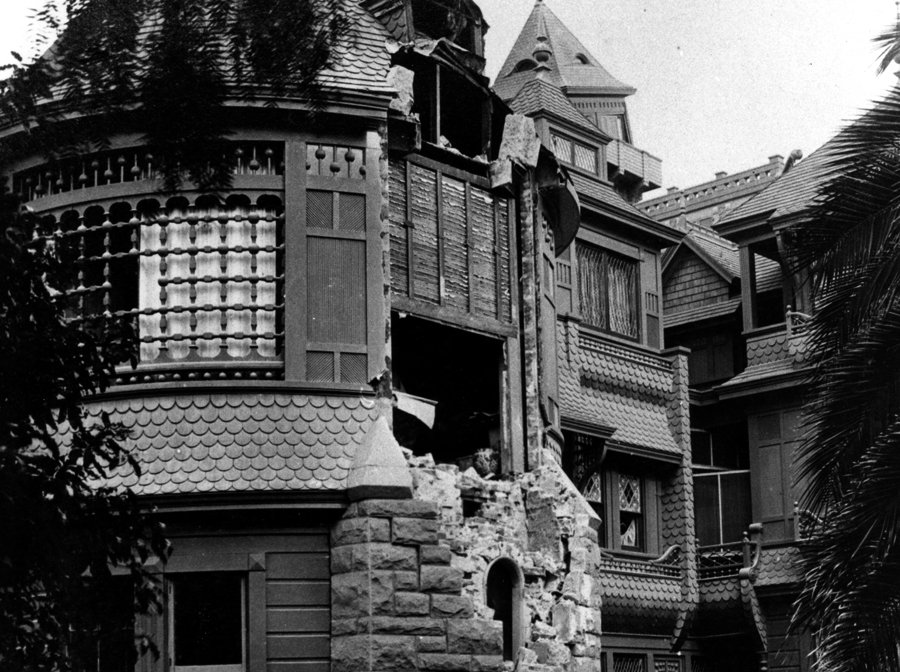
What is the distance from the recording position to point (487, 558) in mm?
19812

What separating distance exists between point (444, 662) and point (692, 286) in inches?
826


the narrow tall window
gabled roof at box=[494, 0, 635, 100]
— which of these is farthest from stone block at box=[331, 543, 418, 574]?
gabled roof at box=[494, 0, 635, 100]

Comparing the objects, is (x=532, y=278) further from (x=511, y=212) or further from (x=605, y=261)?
(x=605, y=261)

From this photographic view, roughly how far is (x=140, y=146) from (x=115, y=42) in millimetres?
3807

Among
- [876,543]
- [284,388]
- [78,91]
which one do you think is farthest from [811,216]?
[78,91]

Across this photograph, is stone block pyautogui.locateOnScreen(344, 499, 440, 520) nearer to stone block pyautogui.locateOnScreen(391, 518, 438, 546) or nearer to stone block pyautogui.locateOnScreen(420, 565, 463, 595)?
stone block pyautogui.locateOnScreen(391, 518, 438, 546)

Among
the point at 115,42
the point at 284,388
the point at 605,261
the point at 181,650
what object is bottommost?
the point at 181,650

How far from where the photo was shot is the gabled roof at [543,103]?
3412cm

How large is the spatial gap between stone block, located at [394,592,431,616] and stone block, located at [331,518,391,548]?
64cm

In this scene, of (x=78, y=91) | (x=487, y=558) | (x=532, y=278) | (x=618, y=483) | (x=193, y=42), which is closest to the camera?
(x=78, y=91)

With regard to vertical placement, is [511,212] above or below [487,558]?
above

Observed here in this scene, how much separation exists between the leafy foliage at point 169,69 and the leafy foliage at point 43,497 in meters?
1.62

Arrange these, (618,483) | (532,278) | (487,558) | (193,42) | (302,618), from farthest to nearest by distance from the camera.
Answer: (618,483) → (532,278) → (487,558) → (302,618) → (193,42)

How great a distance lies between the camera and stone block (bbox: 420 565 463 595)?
18.1m
